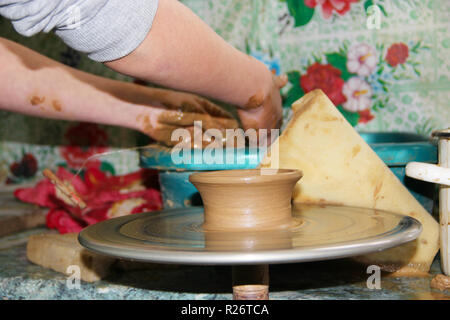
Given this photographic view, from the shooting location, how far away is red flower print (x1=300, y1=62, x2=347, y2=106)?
183cm

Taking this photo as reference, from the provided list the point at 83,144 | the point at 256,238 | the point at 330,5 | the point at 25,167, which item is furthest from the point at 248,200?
the point at 25,167

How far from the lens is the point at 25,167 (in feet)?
7.68

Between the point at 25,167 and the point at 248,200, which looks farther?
the point at 25,167

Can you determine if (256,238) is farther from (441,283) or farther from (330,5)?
(330,5)

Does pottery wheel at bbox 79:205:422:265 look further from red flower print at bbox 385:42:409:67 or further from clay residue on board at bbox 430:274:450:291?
red flower print at bbox 385:42:409:67

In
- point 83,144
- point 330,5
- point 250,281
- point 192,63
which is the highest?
point 330,5

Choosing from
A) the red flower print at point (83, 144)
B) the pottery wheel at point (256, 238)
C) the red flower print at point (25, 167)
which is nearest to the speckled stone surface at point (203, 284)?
the pottery wheel at point (256, 238)

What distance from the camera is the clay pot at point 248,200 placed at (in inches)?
33.2

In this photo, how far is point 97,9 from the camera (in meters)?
0.81

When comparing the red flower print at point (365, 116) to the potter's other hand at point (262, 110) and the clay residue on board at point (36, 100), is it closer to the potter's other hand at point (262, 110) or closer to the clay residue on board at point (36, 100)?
the potter's other hand at point (262, 110)

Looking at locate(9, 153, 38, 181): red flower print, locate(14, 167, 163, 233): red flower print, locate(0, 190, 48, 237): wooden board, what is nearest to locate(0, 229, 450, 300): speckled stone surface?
locate(14, 167, 163, 233): red flower print

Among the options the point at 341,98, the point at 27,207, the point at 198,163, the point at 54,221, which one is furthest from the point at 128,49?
the point at 27,207

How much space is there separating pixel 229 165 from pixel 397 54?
908 millimetres

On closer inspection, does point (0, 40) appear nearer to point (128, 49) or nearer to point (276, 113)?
point (128, 49)
